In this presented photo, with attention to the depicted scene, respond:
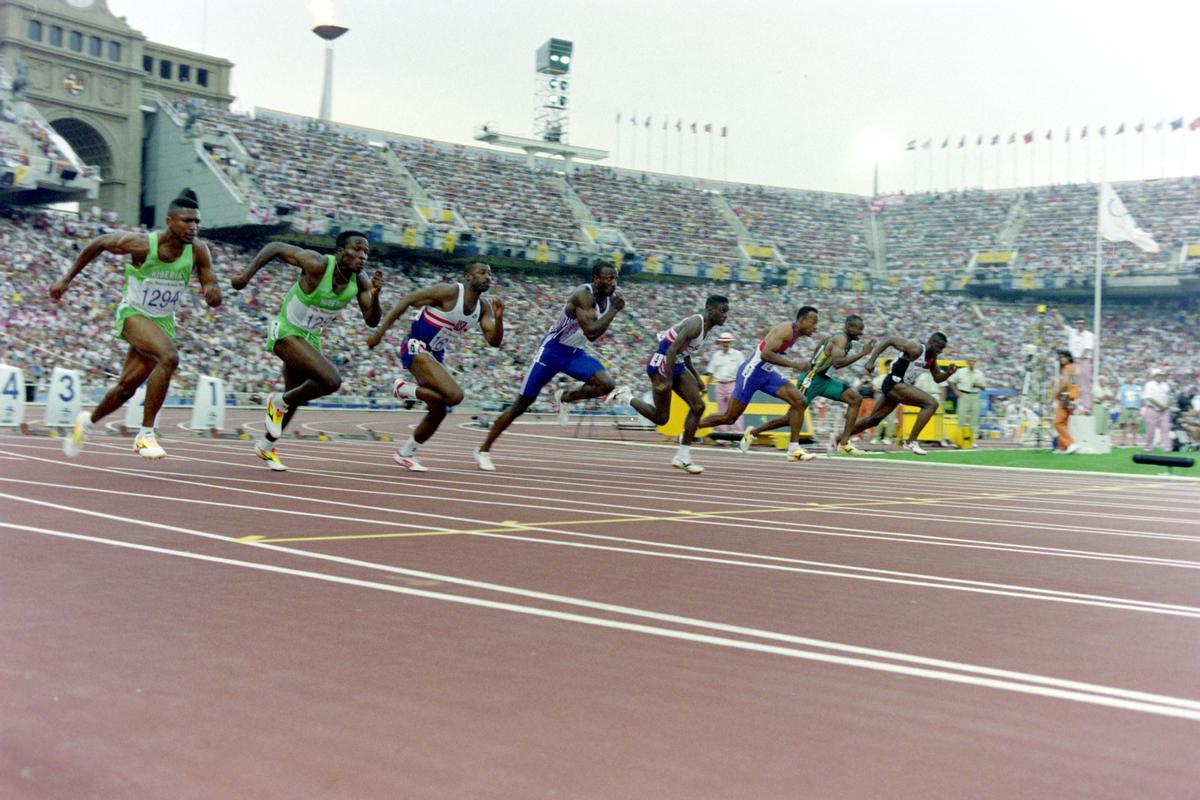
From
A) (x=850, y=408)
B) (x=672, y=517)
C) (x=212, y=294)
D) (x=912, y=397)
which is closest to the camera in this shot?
(x=672, y=517)

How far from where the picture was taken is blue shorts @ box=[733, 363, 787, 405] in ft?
47.9

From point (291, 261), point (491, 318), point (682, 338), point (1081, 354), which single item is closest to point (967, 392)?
point (1081, 354)

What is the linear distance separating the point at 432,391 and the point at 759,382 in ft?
17.2

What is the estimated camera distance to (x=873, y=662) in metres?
3.37

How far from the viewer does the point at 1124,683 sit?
125 inches

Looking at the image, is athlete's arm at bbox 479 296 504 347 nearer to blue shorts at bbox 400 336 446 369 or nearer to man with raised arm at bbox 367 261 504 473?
man with raised arm at bbox 367 261 504 473

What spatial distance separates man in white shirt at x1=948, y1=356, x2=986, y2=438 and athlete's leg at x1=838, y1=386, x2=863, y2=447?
654cm

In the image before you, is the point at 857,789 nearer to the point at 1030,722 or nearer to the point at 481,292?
the point at 1030,722

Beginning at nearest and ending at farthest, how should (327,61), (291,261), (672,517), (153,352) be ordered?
(672,517), (153,352), (291,261), (327,61)

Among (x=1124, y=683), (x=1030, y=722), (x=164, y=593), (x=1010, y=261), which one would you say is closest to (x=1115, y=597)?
(x=1124, y=683)

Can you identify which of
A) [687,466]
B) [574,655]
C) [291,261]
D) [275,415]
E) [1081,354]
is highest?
[1081,354]

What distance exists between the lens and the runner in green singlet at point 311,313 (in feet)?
33.6

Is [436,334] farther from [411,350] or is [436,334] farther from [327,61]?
[327,61]

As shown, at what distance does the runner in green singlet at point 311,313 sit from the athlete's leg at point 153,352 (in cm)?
81
